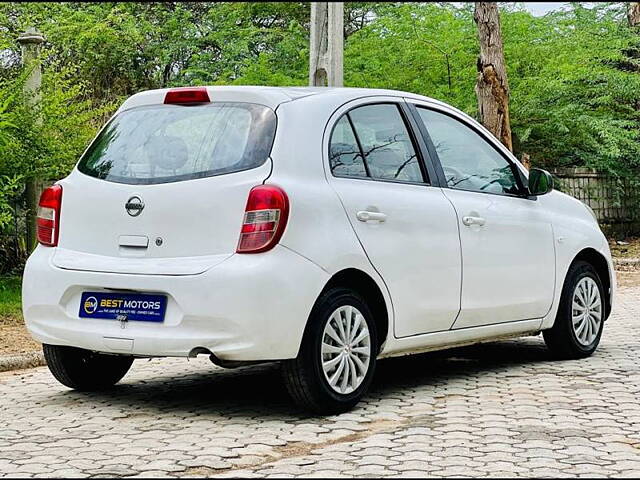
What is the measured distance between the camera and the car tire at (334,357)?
21.7ft

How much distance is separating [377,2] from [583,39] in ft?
33.2

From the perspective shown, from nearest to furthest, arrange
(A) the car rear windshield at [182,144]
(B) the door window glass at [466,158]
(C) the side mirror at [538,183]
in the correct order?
(A) the car rear windshield at [182,144]
(B) the door window glass at [466,158]
(C) the side mirror at [538,183]

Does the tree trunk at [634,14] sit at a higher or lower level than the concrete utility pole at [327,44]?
higher

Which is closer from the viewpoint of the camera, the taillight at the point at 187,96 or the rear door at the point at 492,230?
the taillight at the point at 187,96

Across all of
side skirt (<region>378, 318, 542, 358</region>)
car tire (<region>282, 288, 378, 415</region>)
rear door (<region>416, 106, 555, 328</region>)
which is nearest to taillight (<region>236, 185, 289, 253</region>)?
car tire (<region>282, 288, 378, 415</region>)

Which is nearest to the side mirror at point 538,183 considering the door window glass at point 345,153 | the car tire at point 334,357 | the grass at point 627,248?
the door window glass at point 345,153

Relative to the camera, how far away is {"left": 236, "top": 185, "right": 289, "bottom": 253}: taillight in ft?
21.1

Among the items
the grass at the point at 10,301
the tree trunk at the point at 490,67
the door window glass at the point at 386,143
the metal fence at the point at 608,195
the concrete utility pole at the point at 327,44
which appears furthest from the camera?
the metal fence at the point at 608,195

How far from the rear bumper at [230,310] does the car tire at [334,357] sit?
113mm

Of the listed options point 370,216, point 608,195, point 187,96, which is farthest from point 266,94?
point 608,195

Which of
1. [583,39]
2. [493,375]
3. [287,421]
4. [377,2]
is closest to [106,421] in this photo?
[287,421]

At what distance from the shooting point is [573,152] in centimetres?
2222

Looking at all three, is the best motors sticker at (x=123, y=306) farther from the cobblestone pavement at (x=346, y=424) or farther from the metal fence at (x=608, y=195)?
the metal fence at (x=608, y=195)

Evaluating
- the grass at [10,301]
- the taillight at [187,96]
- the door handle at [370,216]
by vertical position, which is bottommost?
the grass at [10,301]
